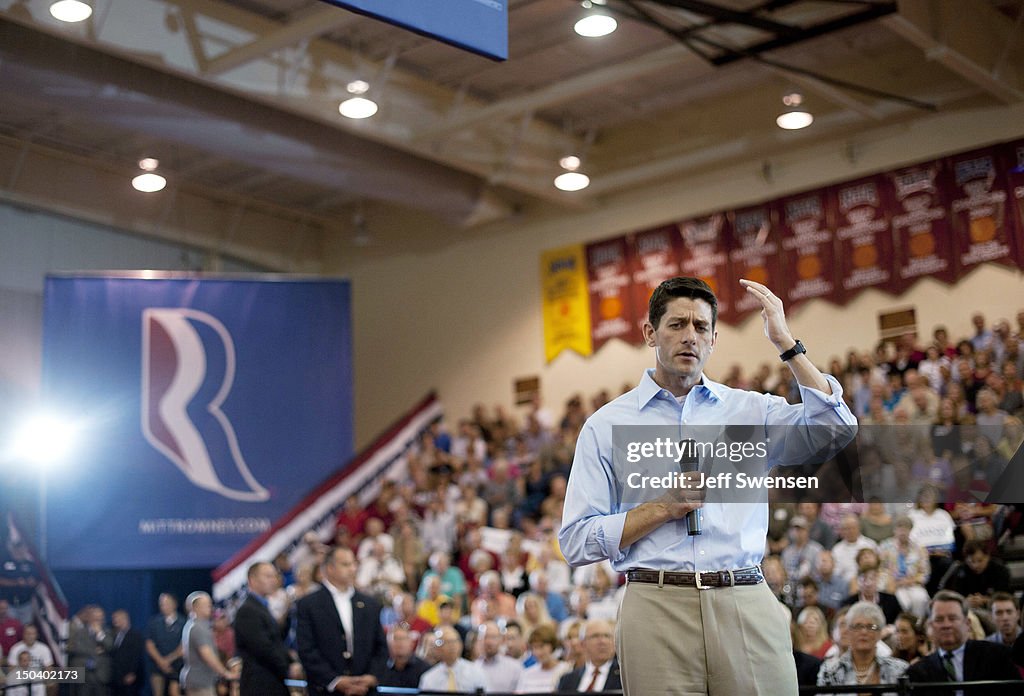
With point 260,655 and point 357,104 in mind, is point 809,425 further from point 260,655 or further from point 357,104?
point 357,104

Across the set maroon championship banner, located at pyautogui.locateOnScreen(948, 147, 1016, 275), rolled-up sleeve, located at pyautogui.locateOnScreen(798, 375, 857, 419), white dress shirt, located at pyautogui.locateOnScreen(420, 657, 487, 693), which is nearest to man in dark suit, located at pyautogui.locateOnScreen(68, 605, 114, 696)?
white dress shirt, located at pyautogui.locateOnScreen(420, 657, 487, 693)

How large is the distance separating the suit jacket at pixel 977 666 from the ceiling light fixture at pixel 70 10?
494 cm

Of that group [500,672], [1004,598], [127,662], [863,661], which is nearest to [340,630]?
[127,662]

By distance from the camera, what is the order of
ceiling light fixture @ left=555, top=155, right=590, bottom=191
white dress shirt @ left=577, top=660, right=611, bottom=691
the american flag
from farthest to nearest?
ceiling light fixture @ left=555, top=155, right=590, bottom=191
white dress shirt @ left=577, top=660, right=611, bottom=691
the american flag

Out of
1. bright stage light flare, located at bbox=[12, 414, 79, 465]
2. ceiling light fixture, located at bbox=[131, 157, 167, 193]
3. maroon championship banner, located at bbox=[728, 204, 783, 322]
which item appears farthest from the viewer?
maroon championship banner, located at bbox=[728, 204, 783, 322]

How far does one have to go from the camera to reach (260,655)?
21.5ft

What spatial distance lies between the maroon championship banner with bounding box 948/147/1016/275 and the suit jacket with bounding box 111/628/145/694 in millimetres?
7624

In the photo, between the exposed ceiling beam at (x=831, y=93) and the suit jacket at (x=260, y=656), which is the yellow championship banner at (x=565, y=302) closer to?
the exposed ceiling beam at (x=831, y=93)

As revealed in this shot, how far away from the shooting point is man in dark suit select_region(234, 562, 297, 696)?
257 inches

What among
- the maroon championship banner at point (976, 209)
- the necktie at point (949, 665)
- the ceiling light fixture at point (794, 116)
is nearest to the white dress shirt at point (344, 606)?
the necktie at point (949, 665)

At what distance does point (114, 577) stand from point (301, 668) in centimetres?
531

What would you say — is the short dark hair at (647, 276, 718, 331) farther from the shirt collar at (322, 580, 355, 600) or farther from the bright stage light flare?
the shirt collar at (322, 580, 355, 600)

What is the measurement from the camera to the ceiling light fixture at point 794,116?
40.3ft

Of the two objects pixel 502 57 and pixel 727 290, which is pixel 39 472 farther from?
pixel 727 290
